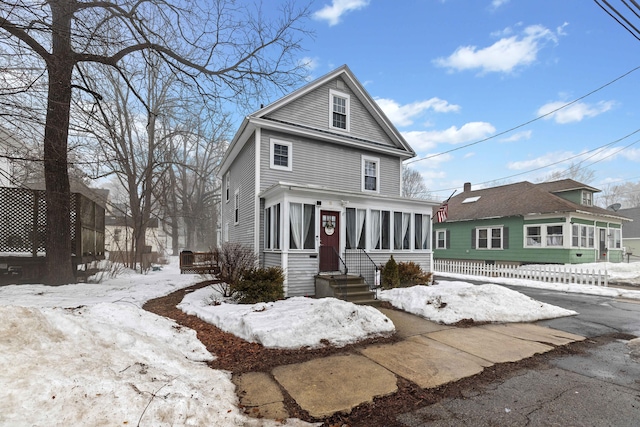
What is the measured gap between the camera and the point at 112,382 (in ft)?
9.70

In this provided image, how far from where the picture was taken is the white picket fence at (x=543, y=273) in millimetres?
13031

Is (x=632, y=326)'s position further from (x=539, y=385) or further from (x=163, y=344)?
(x=163, y=344)

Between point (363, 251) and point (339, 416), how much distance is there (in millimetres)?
7444

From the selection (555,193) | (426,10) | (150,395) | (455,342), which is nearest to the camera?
(150,395)

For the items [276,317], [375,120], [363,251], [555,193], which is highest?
[375,120]

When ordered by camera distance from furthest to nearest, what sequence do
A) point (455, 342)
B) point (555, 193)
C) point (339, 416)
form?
point (555, 193)
point (455, 342)
point (339, 416)

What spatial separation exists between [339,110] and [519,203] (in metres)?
14.5

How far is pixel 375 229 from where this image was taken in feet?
35.3

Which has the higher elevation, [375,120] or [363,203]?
[375,120]

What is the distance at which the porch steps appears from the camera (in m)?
8.42

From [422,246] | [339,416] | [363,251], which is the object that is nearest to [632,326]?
[422,246]

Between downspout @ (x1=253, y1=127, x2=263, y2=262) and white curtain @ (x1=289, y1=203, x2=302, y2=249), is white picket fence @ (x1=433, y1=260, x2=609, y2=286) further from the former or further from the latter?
downspout @ (x1=253, y1=127, x2=263, y2=262)

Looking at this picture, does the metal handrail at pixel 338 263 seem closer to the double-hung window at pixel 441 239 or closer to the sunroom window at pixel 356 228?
the sunroom window at pixel 356 228

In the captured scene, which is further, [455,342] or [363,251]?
[363,251]
